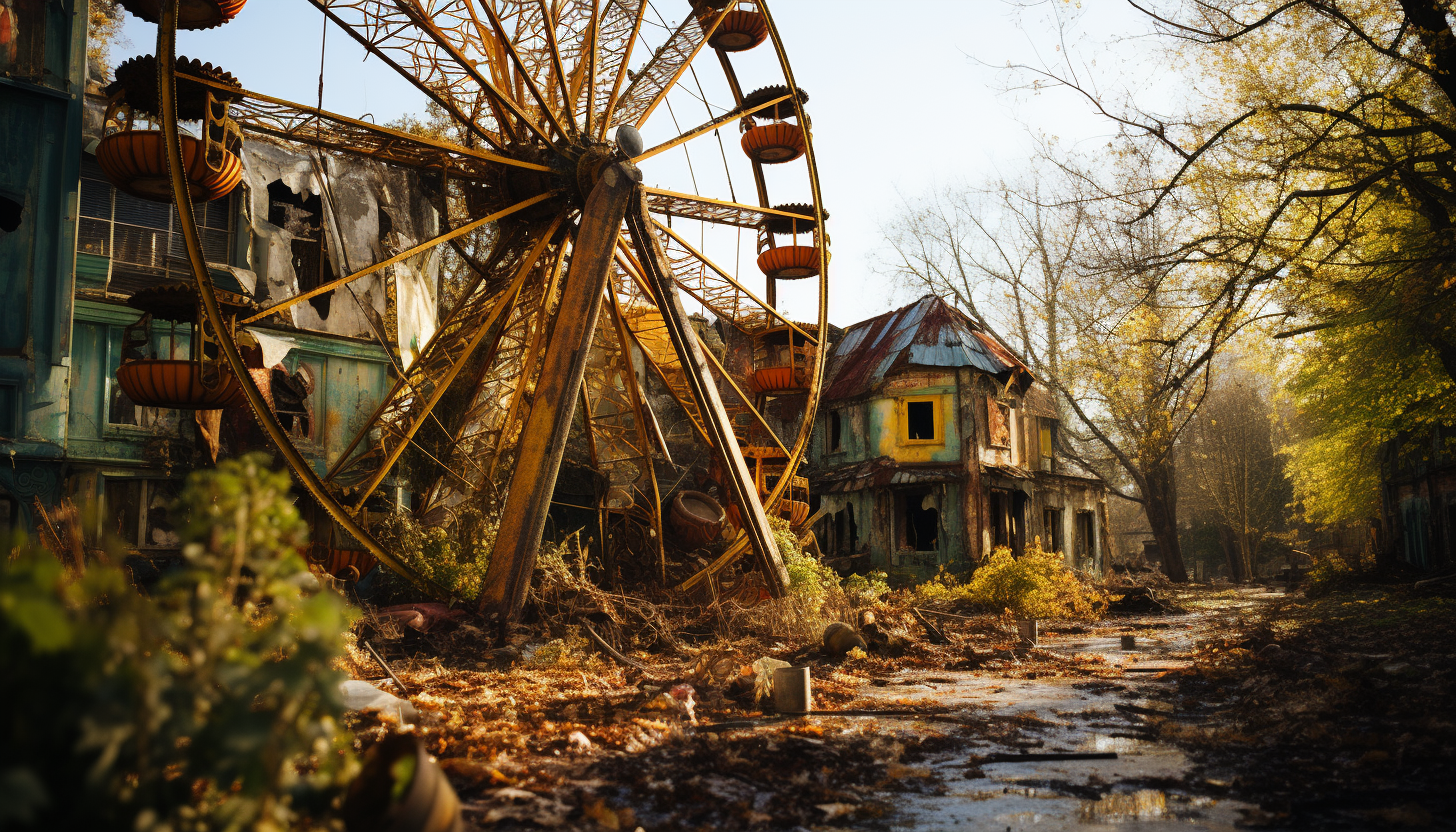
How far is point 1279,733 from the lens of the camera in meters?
5.90

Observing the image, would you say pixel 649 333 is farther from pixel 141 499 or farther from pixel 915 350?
pixel 915 350

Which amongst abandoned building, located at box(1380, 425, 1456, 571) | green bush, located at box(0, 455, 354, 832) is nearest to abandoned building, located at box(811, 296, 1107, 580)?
abandoned building, located at box(1380, 425, 1456, 571)

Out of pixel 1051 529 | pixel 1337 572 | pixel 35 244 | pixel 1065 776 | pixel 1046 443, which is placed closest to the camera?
pixel 1065 776

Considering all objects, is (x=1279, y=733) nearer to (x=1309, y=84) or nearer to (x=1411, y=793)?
(x=1411, y=793)

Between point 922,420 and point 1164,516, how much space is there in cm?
1184

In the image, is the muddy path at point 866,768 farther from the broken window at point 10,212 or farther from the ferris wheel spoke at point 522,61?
the broken window at point 10,212

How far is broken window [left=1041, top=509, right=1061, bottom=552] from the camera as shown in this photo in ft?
89.1

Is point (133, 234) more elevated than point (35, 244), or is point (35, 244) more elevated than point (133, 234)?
point (133, 234)

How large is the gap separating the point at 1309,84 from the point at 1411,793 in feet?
33.0

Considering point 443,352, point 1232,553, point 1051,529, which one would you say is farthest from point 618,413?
point 1232,553

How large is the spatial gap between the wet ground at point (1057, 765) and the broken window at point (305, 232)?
13.7 m

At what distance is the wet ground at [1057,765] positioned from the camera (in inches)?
169

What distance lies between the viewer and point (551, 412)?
10.4 m

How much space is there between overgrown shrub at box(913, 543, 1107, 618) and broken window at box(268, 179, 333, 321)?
1324cm
